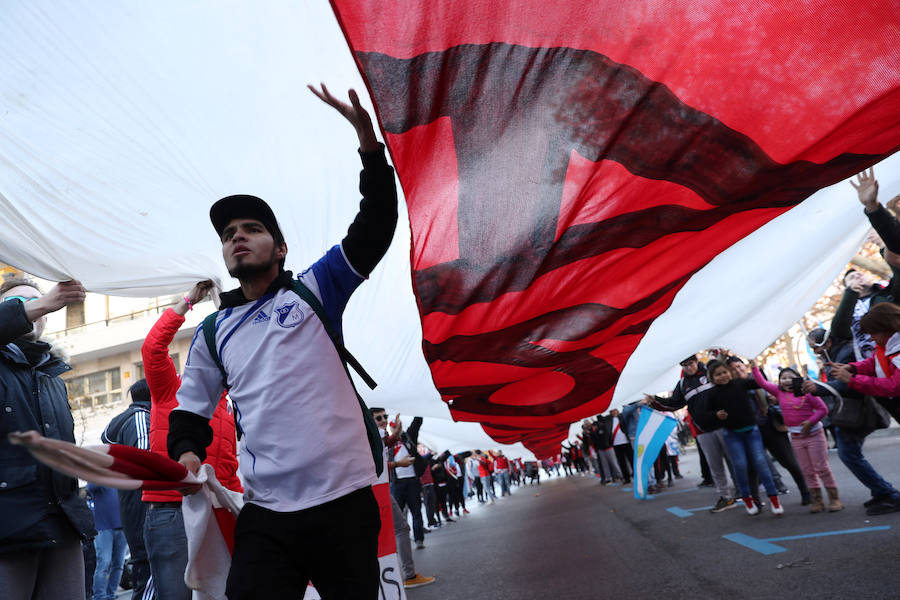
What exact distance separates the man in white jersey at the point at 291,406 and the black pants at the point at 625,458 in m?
14.1

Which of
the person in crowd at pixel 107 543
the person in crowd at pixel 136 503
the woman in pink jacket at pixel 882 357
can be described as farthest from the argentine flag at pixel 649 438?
the person in crowd at pixel 136 503

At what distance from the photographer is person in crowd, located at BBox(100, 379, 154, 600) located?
13.2 ft

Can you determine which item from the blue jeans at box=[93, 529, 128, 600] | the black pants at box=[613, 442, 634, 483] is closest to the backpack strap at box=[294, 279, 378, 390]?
the blue jeans at box=[93, 529, 128, 600]

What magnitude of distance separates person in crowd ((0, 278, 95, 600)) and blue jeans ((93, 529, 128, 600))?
19.6 feet

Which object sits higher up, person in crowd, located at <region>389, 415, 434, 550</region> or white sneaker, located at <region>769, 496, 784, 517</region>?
person in crowd, located at <region>389, 415, 434, 550</region>

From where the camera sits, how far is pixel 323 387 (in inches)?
84.9

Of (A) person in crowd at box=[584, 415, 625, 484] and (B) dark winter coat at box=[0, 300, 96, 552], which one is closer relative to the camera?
(B) dark winter coat at box=[0, 300, 96, 552]

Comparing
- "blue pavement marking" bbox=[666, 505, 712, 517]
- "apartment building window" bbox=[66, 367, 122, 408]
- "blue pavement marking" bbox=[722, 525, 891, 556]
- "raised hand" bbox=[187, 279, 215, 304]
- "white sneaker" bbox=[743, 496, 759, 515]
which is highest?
"apartment building window" bbox=[66, 367, 122, 408]

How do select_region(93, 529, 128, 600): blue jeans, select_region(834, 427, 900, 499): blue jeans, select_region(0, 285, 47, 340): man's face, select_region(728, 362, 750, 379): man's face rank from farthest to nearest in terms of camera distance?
select_region(93, 529, 128, 600): blue jeans
select_region(728, 362, 750, 379): man's face
select_region(834, 427, 900, 499): blue jeans
select_region(0, 285, 47, 340): man's face

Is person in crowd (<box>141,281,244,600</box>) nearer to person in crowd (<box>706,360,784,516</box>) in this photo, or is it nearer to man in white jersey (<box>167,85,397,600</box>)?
man in white jersey (<box>167,85,397,600</box>)

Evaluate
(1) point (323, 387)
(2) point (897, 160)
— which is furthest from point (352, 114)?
(2) point (897, 160)

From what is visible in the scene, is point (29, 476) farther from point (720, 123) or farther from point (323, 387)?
point (720, 123)

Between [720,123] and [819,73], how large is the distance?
40cm

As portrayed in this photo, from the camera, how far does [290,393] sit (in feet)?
6.93
